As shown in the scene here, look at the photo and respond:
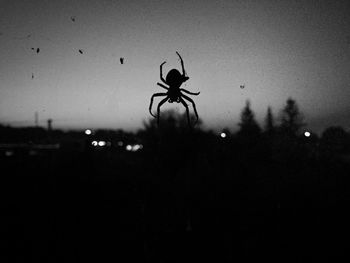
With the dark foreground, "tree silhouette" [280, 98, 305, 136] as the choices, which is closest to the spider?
the dark foreground

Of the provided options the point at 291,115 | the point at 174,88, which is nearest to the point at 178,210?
the point at 174,88

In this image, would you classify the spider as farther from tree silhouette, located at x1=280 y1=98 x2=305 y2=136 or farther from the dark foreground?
tree silhouette, located at x1=280 y1=98 x2=305 y2=136

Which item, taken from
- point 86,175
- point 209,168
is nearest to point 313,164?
point 209,168

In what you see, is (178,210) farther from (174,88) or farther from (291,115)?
(291,115)

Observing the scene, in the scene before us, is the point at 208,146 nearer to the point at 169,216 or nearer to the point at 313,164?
the point at 313,164

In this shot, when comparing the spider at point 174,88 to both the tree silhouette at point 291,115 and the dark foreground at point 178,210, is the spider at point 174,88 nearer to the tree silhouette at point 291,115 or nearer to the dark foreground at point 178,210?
the dark foreground at point 178,210

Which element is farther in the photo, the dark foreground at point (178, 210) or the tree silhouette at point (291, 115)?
the tree silhouette at point (291, 115)

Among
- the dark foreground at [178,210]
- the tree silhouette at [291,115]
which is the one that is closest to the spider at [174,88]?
the dark foreground at [178,210]

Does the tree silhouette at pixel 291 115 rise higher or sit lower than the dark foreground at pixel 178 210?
higher
